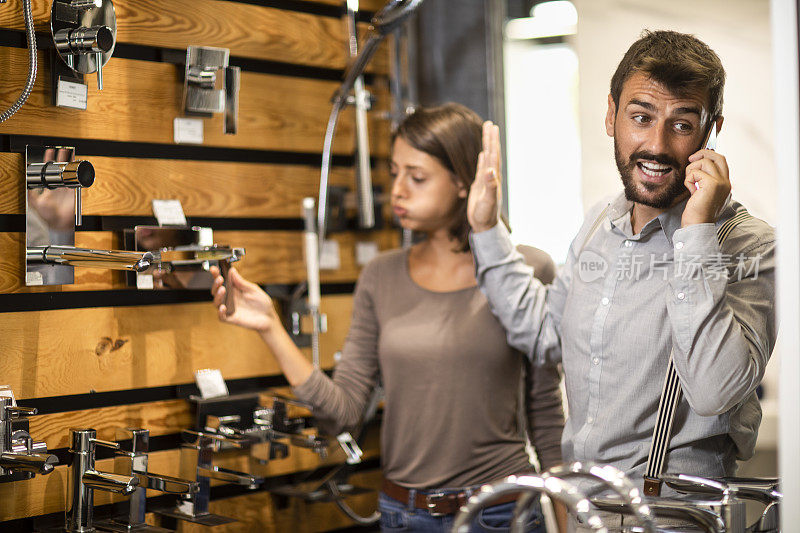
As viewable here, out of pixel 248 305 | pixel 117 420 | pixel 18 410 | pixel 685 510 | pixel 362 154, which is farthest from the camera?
pixel 362 154

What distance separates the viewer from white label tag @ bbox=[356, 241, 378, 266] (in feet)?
7.47

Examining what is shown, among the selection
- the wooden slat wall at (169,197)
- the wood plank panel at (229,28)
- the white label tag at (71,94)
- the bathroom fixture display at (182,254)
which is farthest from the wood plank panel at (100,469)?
the wood plank panel at (229,28)

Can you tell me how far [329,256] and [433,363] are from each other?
49 cm

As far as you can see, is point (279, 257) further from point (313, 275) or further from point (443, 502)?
point (443, 502)

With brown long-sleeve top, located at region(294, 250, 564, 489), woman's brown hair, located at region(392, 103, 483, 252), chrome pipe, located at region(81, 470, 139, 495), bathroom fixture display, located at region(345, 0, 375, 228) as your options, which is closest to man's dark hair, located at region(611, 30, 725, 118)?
woman's brown hair, located at region(392, 103, 483, 252)

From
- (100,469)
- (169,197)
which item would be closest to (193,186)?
(169,197)

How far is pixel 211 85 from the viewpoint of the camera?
1.84m

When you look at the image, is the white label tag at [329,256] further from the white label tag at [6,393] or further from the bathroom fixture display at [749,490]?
the bathroom fixture display at [749,490]

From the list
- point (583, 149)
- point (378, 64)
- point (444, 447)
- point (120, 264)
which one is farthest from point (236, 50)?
point (444, 447)

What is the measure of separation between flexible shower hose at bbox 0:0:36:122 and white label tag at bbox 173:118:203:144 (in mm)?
362

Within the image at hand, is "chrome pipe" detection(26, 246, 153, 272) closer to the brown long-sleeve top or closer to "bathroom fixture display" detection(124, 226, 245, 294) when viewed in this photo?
"bathroom fixture display" detection(124, 226, 245, 294)

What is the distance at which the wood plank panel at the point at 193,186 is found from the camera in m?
1.68

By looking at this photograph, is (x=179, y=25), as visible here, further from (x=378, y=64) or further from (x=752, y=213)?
(x=752, y=213)

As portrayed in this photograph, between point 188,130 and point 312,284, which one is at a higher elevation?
point 188,130
